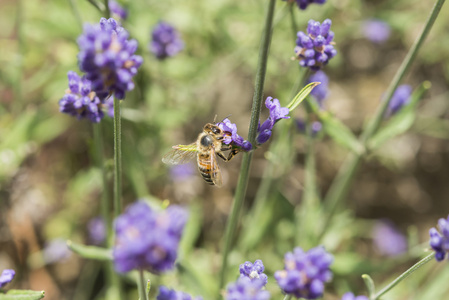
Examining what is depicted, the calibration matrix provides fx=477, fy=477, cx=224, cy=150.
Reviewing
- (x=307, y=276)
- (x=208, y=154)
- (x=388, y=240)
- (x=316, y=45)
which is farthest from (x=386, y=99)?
(x=388, y=240)

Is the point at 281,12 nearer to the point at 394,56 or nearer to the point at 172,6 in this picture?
the point at 172,6

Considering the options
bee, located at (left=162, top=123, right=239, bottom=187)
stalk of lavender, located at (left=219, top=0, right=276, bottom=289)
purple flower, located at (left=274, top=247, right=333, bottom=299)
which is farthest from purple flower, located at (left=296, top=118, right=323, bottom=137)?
purple flower, located at (left=274, top=247, right=333, bottom=299)

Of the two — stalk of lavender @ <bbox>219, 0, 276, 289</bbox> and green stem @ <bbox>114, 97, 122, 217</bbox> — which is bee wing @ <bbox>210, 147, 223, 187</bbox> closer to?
stalk of lavender @ <bbox>219, 0, 276, 289</bbox>

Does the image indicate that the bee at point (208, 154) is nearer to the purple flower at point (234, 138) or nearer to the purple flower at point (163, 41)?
the purple flower at point (234, 138)

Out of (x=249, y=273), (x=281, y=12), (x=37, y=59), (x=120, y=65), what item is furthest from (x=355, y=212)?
(x=120, y=65)

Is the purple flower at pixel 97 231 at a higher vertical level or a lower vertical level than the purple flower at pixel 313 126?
higher

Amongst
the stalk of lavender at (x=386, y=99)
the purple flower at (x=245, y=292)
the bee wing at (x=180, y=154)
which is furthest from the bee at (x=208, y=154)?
the stalk of lavender at (x=386, y=99)
